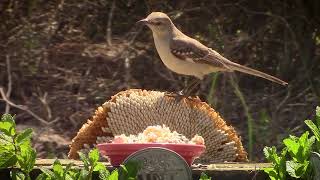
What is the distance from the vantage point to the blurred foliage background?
7.35 metres

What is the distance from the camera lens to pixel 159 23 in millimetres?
5988

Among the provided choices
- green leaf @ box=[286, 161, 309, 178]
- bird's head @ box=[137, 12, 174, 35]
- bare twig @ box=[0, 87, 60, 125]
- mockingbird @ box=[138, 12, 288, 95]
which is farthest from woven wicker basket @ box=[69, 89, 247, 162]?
bare twig @ box=[0, 87, 60, 125]

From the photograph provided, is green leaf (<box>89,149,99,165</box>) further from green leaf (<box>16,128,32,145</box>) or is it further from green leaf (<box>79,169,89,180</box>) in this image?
green leaf (<box>16,128,32,145</box>)

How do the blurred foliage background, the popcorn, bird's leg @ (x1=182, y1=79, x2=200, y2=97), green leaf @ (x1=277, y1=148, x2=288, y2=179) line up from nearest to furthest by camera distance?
1. green leaf @ (x1=277, y1=148, x2=288, y2=179)
2. the popcorn
3. bird's leg @ (x1=182, y1=79, x2=200, y2=97)
4. the blurred foliage background

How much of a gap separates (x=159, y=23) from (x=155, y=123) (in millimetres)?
1885

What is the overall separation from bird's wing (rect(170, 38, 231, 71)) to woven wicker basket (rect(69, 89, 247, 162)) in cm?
171

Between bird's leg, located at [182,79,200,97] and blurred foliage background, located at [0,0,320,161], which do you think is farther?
blurred foliage background, located at [0,0,320,161]

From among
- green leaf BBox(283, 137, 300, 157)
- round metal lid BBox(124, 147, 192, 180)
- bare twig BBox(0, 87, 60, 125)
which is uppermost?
green leaf BBox(283, 137, 300, 157)

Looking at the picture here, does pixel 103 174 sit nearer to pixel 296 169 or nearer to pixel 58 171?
pixel 58 171

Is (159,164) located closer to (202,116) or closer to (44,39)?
(202,116)

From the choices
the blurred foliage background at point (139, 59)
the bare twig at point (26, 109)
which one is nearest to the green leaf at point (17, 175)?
the blurred foliage background at point (139, 59)

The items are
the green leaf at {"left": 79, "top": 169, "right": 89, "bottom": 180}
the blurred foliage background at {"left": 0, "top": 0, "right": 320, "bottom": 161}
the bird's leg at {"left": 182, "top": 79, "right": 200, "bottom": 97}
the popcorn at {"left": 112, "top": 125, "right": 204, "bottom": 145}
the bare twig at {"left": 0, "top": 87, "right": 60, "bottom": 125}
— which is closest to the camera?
the green leaf at {"left": 79, "top": 169, "right": 89, "bottom": 180}

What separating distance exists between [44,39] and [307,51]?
2.19 meters

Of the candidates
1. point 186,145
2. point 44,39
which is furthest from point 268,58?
point 186,145
